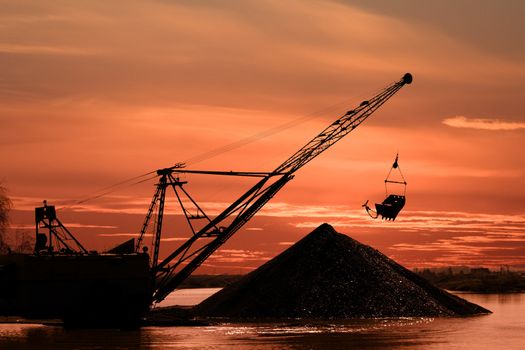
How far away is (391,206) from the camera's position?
5128cm

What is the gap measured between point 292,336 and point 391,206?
1278 cm

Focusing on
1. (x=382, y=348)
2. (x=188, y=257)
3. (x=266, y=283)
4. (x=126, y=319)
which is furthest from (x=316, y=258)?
(x=382, y=348)

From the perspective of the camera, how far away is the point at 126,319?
153 ft

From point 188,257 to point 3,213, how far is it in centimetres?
1999

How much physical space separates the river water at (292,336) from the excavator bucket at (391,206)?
6.17 metres

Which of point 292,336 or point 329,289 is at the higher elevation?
point 329,289

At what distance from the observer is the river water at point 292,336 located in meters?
37.5

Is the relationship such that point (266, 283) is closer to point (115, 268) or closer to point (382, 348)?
point (115, 268)

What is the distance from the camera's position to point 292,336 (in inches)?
1636

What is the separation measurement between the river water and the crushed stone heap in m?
2.74

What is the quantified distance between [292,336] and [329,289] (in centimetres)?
1323

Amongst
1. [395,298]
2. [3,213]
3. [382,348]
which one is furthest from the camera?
[3,213]

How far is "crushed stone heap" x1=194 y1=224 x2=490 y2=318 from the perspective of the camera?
53250 mm

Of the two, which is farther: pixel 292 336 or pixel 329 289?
pixel 329 289
